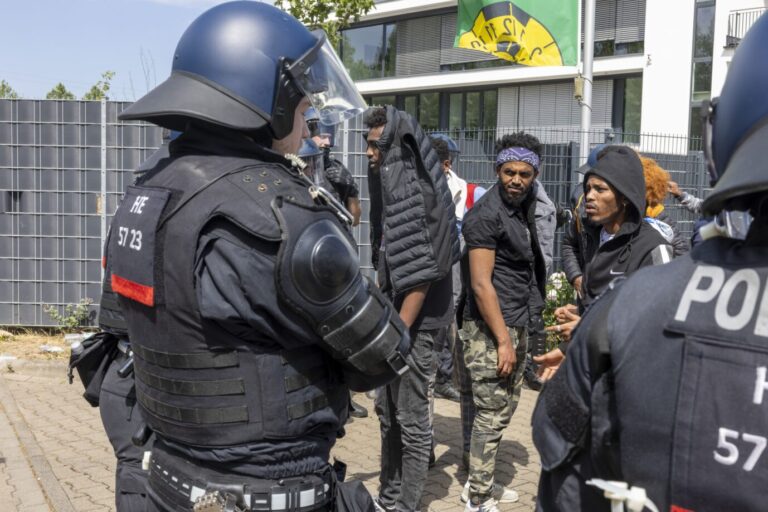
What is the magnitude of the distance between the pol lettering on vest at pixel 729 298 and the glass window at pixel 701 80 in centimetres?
2594

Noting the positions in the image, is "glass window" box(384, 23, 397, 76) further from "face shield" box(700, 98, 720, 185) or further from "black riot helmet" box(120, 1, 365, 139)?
"face shield" box(700, 98, 720, 185)

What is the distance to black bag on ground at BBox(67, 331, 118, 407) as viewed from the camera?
3566mm

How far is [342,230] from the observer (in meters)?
2.33

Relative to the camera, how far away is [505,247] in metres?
4.91

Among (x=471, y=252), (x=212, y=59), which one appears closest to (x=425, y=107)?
(x=471, y=252)

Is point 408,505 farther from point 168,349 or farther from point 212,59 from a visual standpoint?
point 212,59

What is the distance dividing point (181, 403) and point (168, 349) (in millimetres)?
156

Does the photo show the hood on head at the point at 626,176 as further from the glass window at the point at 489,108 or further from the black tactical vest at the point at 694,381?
the glass window at the point at 489,108

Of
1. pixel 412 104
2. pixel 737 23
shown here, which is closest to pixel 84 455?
pixel 737 23

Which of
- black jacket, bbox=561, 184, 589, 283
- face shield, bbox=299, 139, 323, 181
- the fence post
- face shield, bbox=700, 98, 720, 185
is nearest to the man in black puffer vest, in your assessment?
face shield, bbox=299, 139, 323, 181

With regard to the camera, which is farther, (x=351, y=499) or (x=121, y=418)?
(x=121, y=418)

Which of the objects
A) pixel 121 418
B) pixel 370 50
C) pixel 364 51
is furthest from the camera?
pixel 364 51

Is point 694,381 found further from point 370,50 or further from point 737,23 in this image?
point 370,50

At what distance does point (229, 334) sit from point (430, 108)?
32.0 m
